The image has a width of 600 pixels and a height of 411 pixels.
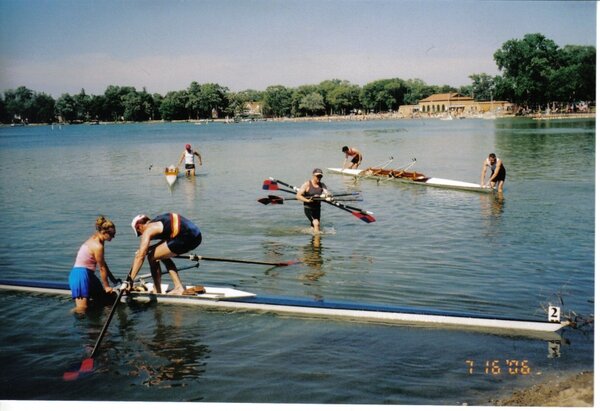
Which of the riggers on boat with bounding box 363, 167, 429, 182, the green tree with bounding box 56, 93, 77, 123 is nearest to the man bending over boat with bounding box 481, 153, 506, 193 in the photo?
the riggers on boat with bounding box 363, 167, 429, 182

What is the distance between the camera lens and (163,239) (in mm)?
6570

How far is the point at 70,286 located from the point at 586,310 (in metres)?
6.32

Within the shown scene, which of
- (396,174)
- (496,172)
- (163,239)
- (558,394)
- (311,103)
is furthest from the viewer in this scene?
(311,103)

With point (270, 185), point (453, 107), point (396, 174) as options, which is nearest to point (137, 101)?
point (270, 185)

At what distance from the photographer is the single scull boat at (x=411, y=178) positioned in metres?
15.0

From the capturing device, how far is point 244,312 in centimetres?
668

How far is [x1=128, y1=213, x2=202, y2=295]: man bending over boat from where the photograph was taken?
6.32 meters

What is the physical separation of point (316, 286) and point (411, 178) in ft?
32.8

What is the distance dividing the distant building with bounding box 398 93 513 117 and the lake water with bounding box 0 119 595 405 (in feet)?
26.1

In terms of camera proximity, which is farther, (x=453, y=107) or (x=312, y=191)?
(x=453, y=107)

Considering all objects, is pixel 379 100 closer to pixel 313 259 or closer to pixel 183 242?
pixel 313 259

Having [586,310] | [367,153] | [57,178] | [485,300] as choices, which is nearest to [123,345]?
[485,300]

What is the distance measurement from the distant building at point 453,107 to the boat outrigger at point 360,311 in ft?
59.6

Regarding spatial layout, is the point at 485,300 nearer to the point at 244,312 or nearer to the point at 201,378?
the point at 244,312
